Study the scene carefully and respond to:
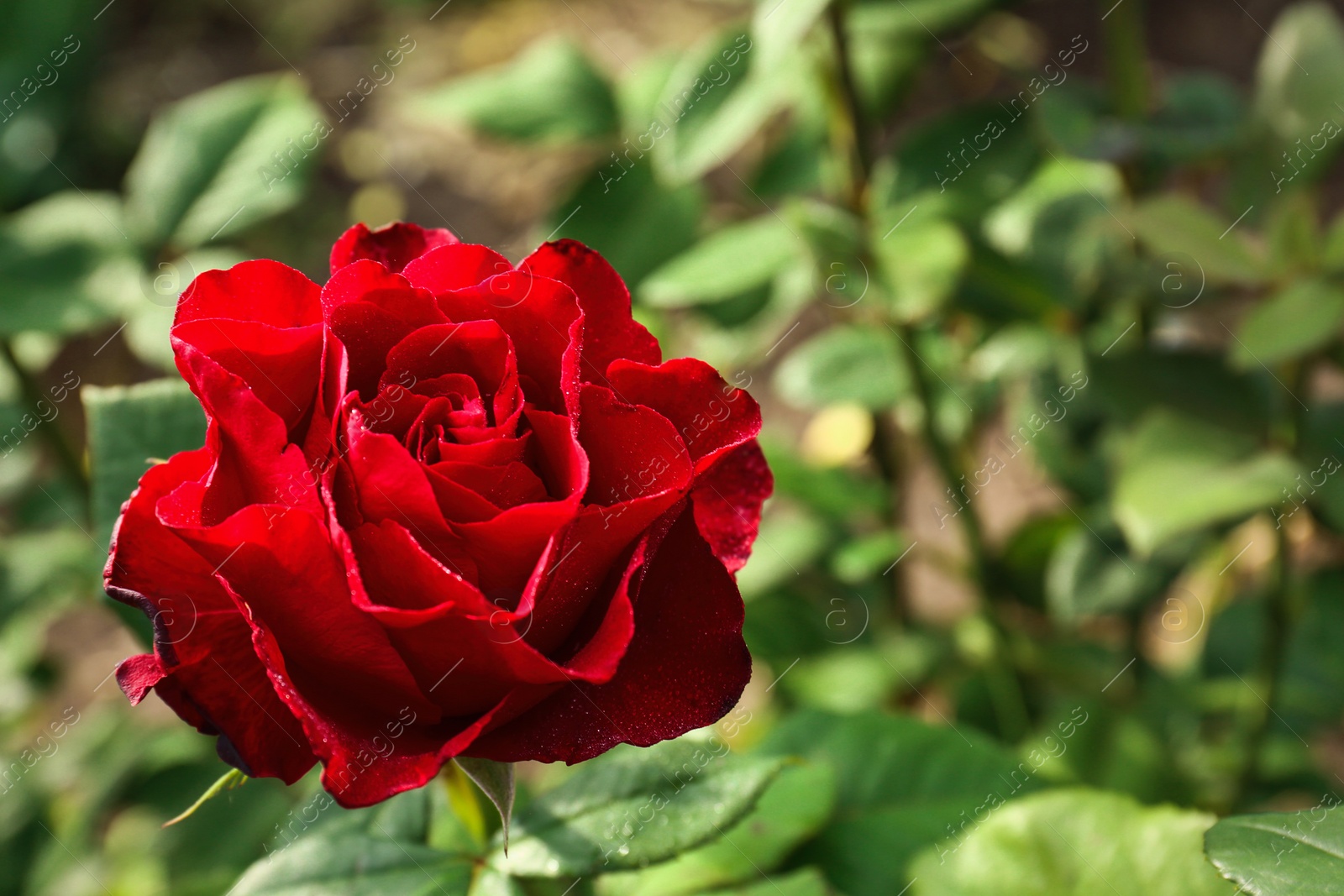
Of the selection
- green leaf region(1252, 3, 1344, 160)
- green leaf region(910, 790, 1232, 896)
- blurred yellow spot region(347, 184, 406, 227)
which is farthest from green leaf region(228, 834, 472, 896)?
blurred yellow spot region(347, 184, 406, 227)

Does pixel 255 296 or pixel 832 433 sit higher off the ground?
pixel 255 296

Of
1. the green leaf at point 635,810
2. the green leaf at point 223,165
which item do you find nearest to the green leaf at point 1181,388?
the green leaf at point 635,810

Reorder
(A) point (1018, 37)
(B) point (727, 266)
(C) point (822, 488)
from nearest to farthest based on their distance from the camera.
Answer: (B) point (727, 266) < (C) point (822, 488) < (A) point (1018, 37)

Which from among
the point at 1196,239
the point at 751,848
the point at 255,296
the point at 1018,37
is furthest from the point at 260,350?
the point at 1018,37

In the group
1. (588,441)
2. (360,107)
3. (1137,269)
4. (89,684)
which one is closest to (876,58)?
(1137,269)

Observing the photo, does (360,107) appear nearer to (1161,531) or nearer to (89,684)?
(89,684)

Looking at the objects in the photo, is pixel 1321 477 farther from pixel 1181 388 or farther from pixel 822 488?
pixel 822 488

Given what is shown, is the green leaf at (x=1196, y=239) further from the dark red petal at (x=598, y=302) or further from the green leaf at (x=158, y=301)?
the green leaf at (x=158, y=301)
